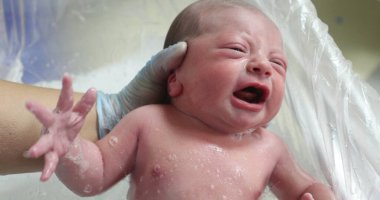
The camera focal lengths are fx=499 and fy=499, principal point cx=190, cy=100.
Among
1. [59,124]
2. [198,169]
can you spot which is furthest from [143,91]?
[59,124]

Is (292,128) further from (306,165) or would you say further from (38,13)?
(38,13)

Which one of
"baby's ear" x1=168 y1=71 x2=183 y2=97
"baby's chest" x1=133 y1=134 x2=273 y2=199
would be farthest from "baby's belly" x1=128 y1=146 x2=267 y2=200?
"baby's ear" x1=168 y1=71 x2=183 y2=97

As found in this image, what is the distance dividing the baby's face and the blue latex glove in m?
0.03

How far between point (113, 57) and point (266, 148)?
582 mm

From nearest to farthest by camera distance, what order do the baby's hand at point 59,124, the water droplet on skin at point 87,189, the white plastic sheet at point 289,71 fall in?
the baby's hand at point 59,124 < the water droplet on skin at point 87,189 < the white plastic sheet at point 289,71

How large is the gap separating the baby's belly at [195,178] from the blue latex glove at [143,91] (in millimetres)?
154

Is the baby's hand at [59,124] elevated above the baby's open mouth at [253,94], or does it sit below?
above

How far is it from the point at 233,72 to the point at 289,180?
0.71ft

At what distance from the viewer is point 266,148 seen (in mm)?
810

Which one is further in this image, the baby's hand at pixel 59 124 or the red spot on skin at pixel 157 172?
the red spot on skin at pixel 157 172

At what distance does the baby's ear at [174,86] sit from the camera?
0.79m

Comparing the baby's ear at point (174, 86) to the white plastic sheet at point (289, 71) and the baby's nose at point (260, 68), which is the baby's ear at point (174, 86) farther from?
the white plastic sheet at point (289, 71)

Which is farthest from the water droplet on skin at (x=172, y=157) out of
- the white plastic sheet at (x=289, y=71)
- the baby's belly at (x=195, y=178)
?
the white plastic sheet at (x=289, y=71)

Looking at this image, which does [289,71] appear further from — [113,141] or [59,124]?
[59,124]
